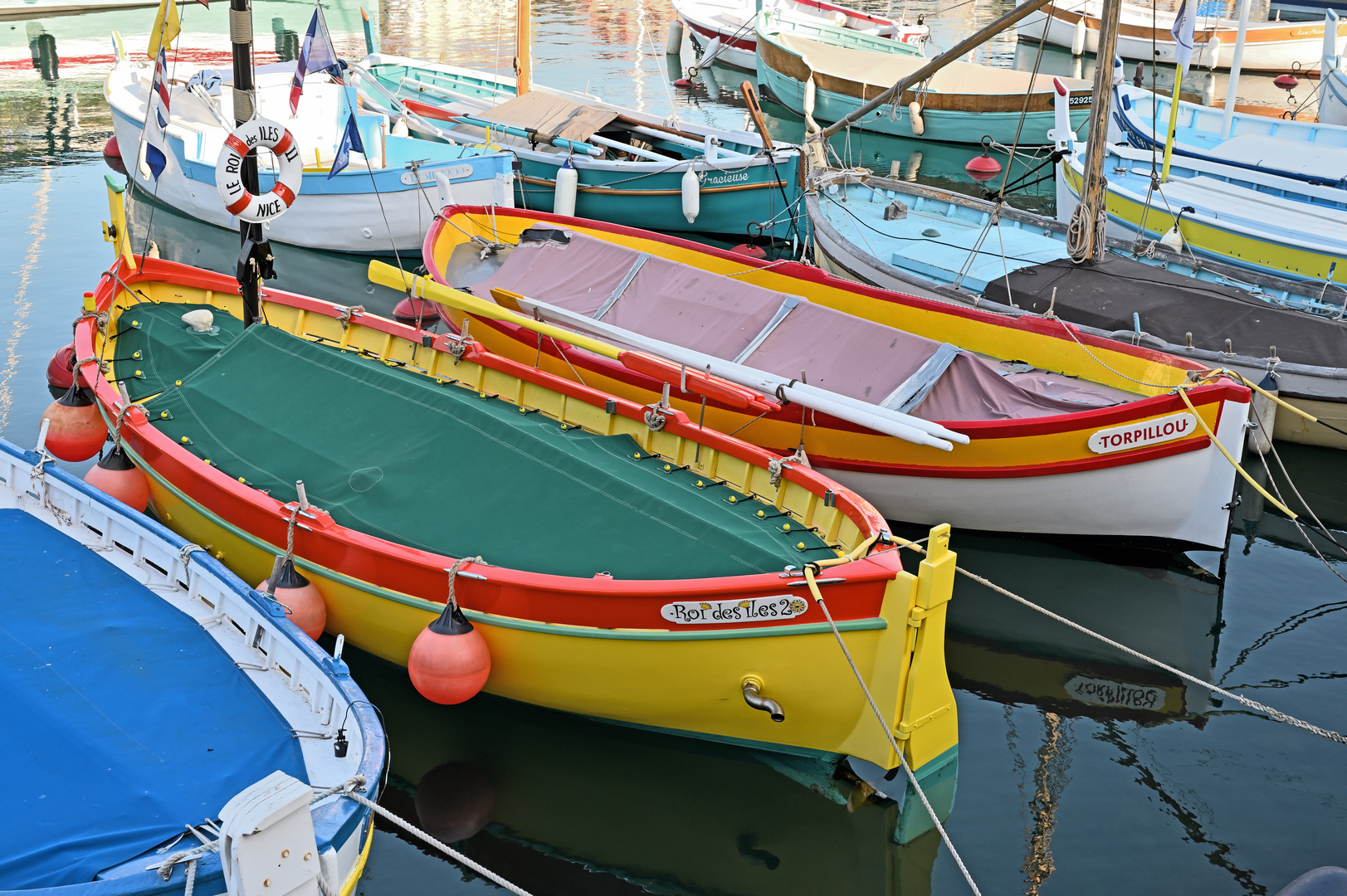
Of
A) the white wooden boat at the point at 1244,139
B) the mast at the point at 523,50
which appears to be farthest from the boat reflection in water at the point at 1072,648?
the mast at the point at 523,50

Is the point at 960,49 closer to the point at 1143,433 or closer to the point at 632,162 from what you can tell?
the point at 1143,433

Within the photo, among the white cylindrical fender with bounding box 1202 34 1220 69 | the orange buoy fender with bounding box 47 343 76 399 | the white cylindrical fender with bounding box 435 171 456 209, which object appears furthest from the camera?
the white cylindrical fender with bounding box 1202 34 1220 69

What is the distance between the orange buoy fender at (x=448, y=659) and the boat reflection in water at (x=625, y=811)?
0.77m

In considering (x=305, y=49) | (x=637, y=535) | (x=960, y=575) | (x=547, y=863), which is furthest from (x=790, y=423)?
(x=305, y=49)

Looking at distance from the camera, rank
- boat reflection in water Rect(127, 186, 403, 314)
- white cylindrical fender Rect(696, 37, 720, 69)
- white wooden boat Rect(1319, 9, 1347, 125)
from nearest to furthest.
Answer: boat reflection in water Rect(127, 186, 403, 314) → white wooden boat Rect(1319, 9, 1347, 125) → white cylindrical fender Rect(696, 37, 720, 69)

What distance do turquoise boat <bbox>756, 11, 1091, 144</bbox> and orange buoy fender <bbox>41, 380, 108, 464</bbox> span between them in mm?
18178

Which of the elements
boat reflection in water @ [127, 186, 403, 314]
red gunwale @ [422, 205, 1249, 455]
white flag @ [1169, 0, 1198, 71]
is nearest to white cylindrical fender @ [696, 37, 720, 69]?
boat reflection in water @ [127, 186, 403, 314]

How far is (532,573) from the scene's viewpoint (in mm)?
7996

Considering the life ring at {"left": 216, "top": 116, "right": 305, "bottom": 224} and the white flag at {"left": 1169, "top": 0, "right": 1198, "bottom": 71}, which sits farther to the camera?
the white flag at {"left": 1169, "top": 0, "right": 1198, "bottom": 71}

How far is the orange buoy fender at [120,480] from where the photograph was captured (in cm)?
1002

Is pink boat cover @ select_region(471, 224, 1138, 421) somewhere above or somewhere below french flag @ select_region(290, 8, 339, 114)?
below

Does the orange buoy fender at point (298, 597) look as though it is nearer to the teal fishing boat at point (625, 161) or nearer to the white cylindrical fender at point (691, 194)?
the teal fishing boat at point (625, 161)

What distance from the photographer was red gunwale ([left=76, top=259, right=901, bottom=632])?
7.43 m

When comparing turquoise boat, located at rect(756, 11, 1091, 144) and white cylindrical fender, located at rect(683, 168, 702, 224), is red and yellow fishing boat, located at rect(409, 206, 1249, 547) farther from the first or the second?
turquoise boat, located at rect(756, 11, 1091, 144)
